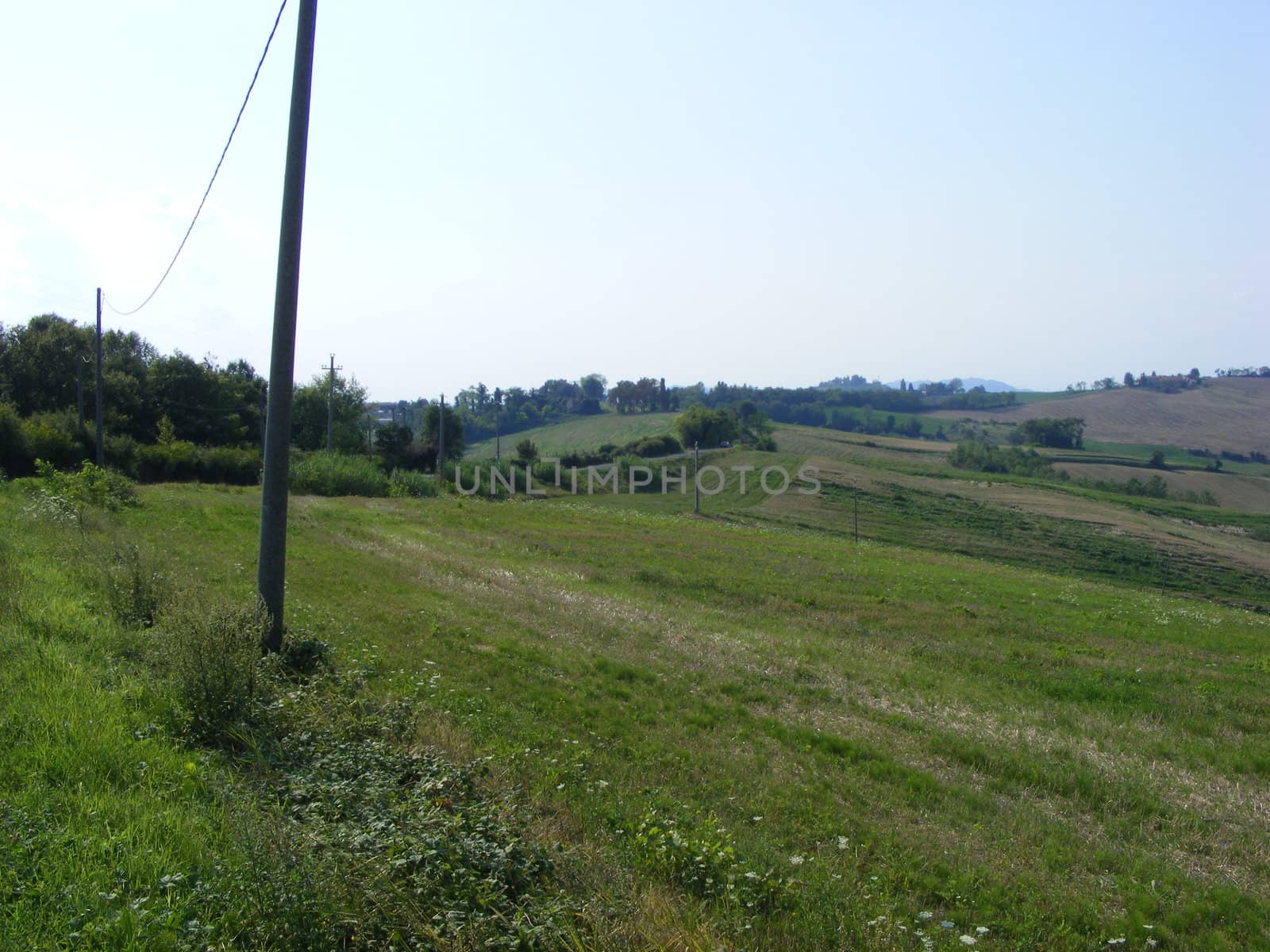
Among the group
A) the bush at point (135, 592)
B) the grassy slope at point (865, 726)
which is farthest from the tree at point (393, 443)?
the bush at point (135, 592)

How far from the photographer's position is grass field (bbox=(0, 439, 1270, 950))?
4527 millimetres

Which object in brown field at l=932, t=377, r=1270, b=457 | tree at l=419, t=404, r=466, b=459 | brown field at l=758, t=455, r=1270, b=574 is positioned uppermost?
brown field at l=932, t=377, r=1270, b=457

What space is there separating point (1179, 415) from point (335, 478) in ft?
387

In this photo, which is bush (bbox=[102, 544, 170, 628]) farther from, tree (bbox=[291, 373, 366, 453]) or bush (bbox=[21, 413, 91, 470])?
tree (bbox=[291, 373, 366, 453])

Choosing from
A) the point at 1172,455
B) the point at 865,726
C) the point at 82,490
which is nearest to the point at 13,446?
the point at 82,490

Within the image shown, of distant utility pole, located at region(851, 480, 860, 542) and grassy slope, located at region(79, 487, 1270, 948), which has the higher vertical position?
grassy slope, located at region(79, 487, 1270, 948)

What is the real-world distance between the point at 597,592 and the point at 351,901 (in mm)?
13734

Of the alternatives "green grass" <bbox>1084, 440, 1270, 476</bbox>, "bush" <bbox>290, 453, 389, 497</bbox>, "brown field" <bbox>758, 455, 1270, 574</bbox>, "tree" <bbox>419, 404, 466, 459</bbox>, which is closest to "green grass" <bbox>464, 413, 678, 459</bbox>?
"tree" <bbox>419, 404, 466, 459</bbox>

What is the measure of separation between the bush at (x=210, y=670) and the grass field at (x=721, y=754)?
0.25m

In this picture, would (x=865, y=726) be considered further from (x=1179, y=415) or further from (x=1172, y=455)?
(x=1179, y=415)

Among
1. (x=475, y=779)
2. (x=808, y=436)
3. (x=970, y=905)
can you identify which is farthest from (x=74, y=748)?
Answer: (x=808, y=436)

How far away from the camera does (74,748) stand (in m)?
5.49

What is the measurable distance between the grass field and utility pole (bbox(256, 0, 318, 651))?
1.30 m

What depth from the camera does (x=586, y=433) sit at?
128 m
